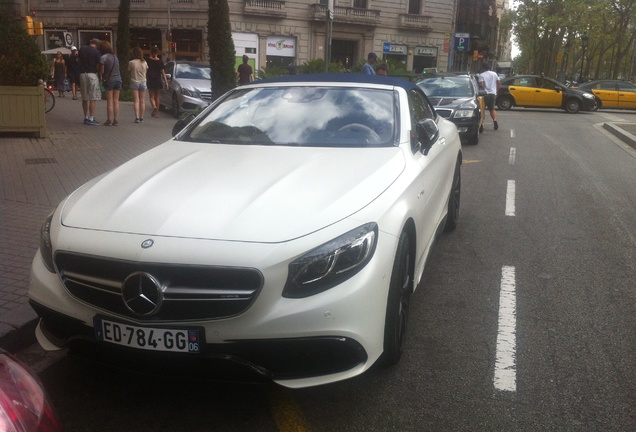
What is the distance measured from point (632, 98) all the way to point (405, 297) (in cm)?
3109

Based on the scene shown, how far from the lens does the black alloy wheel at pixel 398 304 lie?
3.39m

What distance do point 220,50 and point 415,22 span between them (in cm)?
3287

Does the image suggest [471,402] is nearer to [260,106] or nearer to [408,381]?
[408,381]

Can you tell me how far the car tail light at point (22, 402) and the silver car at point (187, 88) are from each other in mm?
16715

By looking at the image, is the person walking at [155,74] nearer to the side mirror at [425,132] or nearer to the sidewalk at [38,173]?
the sidewalk at [38,173]

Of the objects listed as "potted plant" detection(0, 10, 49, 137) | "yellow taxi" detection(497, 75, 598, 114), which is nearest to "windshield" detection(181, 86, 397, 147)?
"potted plant" detection(0, 10, 49, 137)

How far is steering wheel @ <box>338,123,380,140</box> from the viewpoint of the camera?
15.2ft

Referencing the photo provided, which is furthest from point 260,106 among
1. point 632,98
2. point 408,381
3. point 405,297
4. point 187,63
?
point 632,98

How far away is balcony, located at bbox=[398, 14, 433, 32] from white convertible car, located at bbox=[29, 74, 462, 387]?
152 ft

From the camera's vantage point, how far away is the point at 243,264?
9.59ft

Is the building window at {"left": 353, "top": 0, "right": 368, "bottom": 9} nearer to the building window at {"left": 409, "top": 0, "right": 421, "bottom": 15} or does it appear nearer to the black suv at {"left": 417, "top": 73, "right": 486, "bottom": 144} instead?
the building window at {"left": 409, "top": 0, "right": 421, "bottom": 15}

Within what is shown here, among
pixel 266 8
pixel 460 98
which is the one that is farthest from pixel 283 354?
pixel 266 8

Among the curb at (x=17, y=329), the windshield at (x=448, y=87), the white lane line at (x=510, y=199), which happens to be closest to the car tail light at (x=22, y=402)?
the curb at (x=17, y=329)

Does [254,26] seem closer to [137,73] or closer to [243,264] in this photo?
[137,73]
